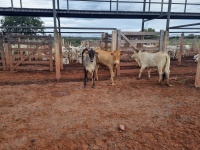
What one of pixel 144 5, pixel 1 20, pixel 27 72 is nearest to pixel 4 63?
pixel 27 72

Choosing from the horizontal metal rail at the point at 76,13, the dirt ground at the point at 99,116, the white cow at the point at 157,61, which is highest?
the horizontal metal rail at the point at 76,13

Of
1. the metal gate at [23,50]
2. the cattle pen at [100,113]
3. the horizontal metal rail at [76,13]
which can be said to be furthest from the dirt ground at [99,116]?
the horizontal metal rail at [76,13]

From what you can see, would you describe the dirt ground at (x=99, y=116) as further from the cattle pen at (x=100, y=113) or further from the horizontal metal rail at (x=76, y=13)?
the horizontal metal rail at (x=76, y=13)

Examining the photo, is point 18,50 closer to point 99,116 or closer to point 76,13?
point 76,13

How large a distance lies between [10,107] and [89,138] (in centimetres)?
260

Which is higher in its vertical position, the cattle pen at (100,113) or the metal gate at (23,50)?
→ the metal gate at (23,50)

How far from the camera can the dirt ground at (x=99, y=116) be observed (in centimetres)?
311

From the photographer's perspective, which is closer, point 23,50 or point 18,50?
point 23,50

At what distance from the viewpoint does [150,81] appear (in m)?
7.34

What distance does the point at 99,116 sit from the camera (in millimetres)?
4102

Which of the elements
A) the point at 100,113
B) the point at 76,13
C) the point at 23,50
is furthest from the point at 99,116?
the point at 76,13

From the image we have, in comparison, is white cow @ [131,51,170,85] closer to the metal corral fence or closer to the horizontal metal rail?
the metal corral fence

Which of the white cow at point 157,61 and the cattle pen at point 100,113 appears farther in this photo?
the white cow at point 157,61

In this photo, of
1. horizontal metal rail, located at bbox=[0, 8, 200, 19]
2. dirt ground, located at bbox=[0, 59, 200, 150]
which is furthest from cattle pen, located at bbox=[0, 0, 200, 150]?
horizontal metal rail, located at bbox=[0, 8, 200, 19]
